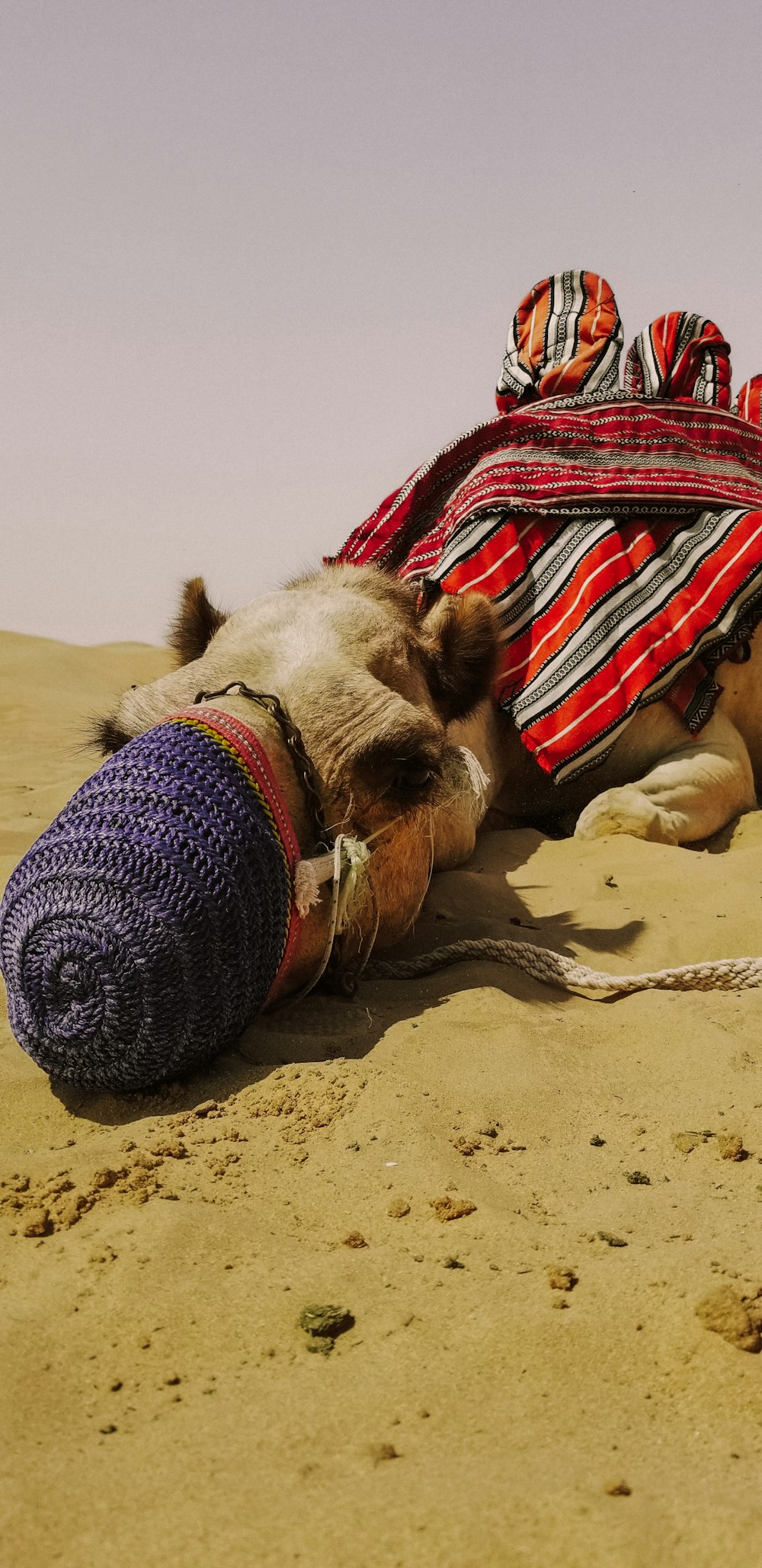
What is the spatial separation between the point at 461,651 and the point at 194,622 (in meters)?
0.86

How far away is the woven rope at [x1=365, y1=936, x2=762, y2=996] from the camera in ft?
9.43

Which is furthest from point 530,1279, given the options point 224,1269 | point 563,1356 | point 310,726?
point 310,726

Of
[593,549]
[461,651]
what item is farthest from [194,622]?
[593,549]

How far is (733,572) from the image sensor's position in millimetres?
4660

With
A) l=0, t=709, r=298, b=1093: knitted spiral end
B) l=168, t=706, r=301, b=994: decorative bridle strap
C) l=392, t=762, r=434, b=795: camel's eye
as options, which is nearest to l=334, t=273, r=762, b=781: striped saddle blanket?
l=392, t=762, r=434, b=795: camel's eye

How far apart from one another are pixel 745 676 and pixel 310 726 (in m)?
2.98

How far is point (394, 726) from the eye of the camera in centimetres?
275

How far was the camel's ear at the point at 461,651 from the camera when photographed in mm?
3537

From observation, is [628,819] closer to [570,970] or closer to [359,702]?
[570,970]

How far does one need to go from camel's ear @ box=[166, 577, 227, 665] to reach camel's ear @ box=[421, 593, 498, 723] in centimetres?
69

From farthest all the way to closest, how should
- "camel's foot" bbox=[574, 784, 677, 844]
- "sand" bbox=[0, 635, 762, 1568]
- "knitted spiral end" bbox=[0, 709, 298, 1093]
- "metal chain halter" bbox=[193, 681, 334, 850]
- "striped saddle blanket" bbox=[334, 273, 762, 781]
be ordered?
"striped saddle blanket" bbox=[334, 273, 762, 781], "camel's foot" bbox=[574, 784, 677, 844], "metal chain halter" bbox=[193, 681, 334, 850], "knitted spiral end" bbox=[0, 709, 298, 1093], "sand" bbox=[0, 635, 762, 1568]

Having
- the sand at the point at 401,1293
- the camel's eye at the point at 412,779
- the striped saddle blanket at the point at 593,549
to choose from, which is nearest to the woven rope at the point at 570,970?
the sand at the point at 401,1293

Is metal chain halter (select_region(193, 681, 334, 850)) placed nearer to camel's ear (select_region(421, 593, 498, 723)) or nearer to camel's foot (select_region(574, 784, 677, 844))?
camel's ear (select_region(421, 593, 498, 723))

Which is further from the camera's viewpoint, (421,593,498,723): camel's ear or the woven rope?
(421,593,498,723): camel's ear
